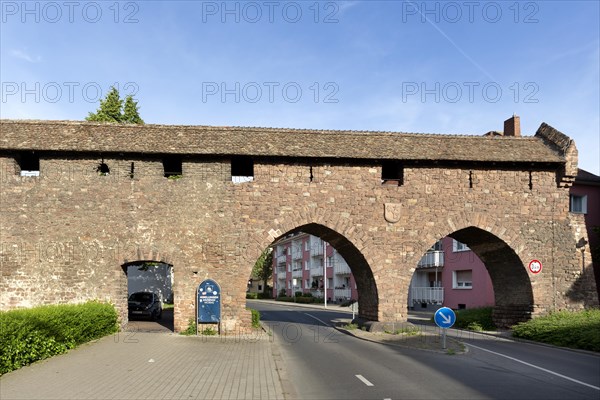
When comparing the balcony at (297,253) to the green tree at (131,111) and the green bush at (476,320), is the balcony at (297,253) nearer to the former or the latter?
the green tree at (131,111)

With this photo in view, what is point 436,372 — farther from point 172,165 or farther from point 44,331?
point 172,165

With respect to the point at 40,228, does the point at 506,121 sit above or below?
above

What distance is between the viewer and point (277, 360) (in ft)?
45.6

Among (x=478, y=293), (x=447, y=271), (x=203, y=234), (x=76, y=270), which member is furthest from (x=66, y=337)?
(x=447, y=271)

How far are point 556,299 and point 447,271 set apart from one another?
18482mm

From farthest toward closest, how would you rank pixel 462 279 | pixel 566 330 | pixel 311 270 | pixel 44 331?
1. pixel 311 270
2. pixel 462 279
3. pixel 566 330
4. pixel 44 331

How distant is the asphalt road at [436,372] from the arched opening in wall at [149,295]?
24.0ft

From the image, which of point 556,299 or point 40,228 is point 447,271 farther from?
point 40,228

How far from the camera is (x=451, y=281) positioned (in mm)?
39125

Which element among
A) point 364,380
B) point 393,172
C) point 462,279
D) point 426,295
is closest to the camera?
point 364,380

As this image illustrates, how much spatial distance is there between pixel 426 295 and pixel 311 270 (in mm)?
28652

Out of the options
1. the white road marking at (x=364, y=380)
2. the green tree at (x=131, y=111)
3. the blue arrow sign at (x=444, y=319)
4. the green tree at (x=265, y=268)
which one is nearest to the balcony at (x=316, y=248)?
the green tree at (x=265, y=268)

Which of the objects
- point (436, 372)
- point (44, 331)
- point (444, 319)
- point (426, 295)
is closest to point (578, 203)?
point (444, 319)

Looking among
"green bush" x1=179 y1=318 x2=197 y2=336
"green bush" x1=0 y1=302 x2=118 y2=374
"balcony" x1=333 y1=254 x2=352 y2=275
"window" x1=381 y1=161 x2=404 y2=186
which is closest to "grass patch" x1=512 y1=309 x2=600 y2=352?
"window" x1=381 y1=161 x2=404 y2=186
